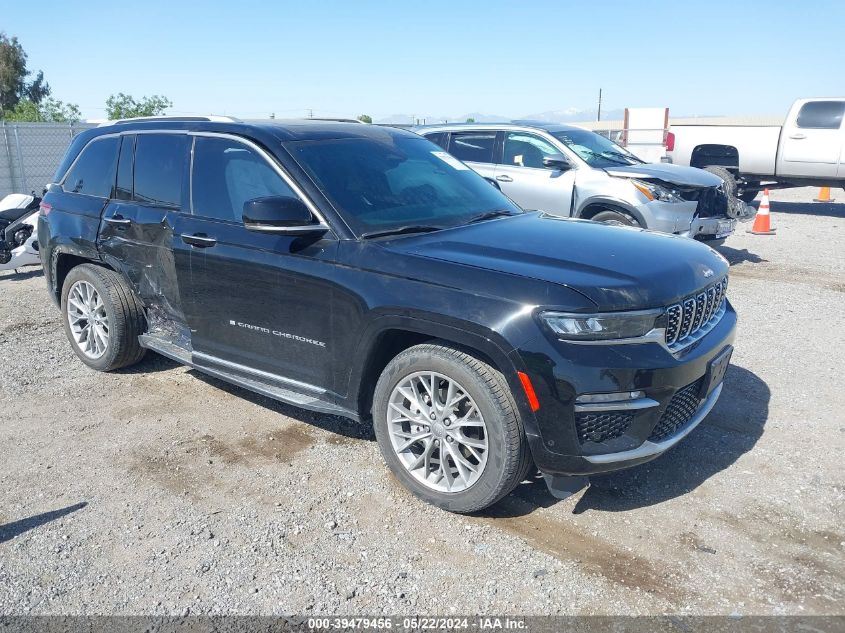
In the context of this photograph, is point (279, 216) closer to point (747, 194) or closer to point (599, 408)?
point (599, 408)

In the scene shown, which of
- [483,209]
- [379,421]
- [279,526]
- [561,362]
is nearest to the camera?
[561,362]

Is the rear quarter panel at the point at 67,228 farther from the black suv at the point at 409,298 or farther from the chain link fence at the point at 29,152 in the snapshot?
the chain link fence at the point at 29,152

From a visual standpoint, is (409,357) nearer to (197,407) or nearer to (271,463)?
(271,463)

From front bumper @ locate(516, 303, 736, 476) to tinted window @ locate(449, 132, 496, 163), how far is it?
272 inches

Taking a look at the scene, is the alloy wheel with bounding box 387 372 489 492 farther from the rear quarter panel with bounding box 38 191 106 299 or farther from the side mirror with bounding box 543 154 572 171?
the side mirror with bounding box 543 154 572 171

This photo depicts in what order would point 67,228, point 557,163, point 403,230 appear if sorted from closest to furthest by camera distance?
1. point 403,230
2. point 67,228
3. point 557,163

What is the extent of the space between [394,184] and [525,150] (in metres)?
5.67

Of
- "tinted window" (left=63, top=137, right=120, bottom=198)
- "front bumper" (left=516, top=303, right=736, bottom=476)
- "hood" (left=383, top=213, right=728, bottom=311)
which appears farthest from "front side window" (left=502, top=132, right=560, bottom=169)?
"front bumper" (left=516, top=303, right=736, bottom=476)

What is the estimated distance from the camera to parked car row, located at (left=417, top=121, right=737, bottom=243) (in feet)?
29.2

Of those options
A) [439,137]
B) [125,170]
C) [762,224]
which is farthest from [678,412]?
[762,224]

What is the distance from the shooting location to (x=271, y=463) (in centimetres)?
433

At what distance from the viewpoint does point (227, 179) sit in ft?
15.2

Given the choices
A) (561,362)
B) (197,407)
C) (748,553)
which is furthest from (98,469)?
(748,553)

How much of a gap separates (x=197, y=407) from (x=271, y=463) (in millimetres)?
1130
